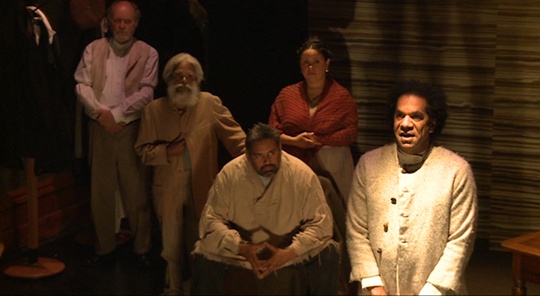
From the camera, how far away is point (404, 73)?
21.0ft

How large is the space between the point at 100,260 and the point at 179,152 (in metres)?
0.97

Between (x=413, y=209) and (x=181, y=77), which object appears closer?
(x=413, y=209)

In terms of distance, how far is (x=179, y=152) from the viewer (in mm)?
5508

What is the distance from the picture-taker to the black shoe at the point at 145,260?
596cm

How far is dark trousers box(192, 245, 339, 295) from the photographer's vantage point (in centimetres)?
461

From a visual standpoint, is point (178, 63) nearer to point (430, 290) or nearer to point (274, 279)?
point (274, 279)

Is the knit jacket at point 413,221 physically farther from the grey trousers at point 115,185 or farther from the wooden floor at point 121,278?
the grey trousers at point 115,185

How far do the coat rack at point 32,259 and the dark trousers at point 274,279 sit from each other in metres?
1.45

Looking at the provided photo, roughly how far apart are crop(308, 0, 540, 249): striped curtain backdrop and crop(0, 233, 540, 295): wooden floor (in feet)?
1.33

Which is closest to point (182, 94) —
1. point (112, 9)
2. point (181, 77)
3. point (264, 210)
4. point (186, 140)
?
point (181, 77)

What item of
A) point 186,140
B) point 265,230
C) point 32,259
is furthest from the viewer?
point 32,259

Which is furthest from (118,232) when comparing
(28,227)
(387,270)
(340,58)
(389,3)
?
(387,270)

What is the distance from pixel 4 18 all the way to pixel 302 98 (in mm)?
1694

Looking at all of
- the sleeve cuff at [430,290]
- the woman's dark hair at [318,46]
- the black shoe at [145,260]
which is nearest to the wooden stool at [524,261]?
the sleeve cuff at [430,290]
